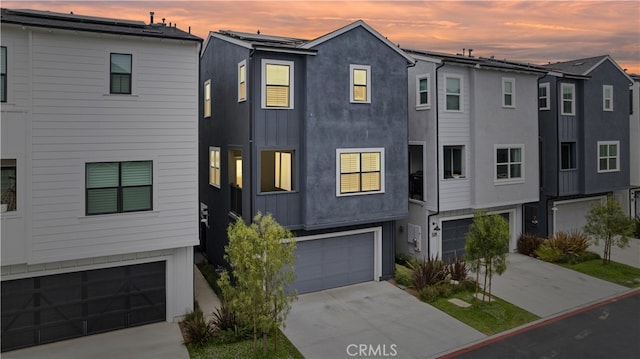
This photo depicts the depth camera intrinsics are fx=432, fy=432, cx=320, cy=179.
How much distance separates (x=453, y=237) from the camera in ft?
64.8

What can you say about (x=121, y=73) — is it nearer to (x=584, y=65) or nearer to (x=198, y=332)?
(x=198, y=332)

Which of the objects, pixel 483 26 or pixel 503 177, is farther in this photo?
pixel 483 26

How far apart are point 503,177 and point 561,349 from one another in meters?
9.78

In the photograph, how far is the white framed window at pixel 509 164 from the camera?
19781 mm

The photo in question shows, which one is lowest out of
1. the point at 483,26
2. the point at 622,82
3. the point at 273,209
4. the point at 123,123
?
the point at 273,209

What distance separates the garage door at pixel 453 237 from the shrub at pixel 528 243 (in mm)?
3170

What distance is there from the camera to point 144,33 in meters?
12.0

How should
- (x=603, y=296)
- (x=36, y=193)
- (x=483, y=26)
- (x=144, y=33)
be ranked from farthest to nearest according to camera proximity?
(x=483, y=26)
(x=603, y=296)
(x=144, y=33)
(x=36, y=193)

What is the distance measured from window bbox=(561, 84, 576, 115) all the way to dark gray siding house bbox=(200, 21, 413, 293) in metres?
10.5

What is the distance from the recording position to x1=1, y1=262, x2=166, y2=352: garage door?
11344 millimetres

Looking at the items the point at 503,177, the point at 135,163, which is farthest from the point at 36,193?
the point at 503,177

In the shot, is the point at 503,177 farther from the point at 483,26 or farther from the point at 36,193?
the point at 36,193

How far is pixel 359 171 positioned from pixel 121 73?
8.35 metres

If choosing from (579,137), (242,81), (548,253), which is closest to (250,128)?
(242,81)
